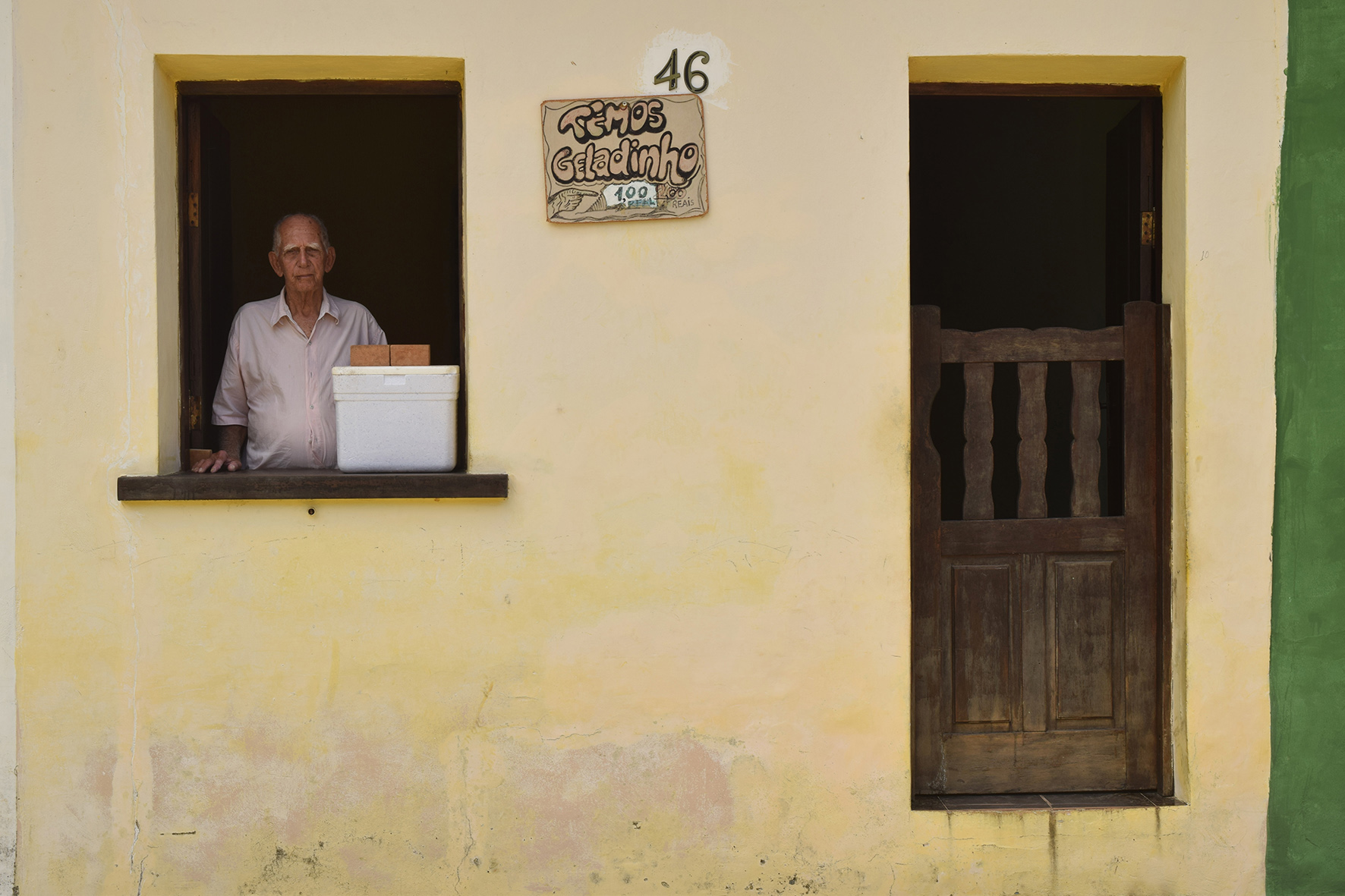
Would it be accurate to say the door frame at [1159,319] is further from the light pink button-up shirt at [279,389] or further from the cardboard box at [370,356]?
the light pink button-up shirt at [279,389]

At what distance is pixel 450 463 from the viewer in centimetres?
322

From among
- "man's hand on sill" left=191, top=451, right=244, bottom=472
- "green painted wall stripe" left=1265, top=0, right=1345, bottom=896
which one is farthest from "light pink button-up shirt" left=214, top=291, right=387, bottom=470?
"green painted wall stripe" left=1265, top=0, right=1345, bottom=896

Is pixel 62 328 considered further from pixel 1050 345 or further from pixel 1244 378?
pixel 1244 378

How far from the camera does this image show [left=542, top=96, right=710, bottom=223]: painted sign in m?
3.15

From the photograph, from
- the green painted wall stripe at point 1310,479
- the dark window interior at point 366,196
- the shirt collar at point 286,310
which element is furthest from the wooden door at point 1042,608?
the dark window interior at point 366,196

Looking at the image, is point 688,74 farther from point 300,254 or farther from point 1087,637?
point 1087,637

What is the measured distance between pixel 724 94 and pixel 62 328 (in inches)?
87.0

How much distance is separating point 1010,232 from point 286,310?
13.3 ft

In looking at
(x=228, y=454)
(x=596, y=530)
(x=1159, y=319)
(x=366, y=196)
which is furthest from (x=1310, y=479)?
(x=366, y=196)

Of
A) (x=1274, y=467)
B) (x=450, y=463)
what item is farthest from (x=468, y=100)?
(x=1274, y=467)

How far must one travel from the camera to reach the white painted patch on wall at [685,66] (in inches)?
124

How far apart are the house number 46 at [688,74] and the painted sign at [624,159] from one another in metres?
0.04

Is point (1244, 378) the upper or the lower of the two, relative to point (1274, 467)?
upper

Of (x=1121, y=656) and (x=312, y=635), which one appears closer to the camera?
(x=312, y=635)
